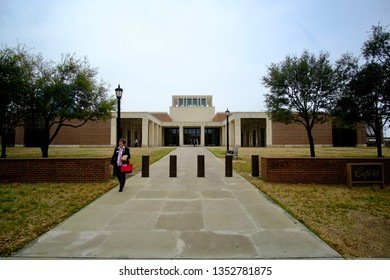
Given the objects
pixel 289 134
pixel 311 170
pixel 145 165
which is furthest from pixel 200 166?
pixel 289 134

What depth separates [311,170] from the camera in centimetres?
874

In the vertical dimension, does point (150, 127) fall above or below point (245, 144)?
above

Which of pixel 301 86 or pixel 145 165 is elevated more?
pixel 301 86

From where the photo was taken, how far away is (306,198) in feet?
21.1

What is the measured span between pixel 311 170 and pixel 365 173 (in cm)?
180

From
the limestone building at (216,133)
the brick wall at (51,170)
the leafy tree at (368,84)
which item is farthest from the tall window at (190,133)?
the brick wall at (51,170)

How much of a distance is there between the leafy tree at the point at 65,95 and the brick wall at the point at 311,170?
1356cm

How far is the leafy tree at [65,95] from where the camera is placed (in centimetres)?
1501

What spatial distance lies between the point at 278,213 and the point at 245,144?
52.0 metres

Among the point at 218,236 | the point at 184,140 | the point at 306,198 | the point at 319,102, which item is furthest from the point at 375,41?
the point at 184,140

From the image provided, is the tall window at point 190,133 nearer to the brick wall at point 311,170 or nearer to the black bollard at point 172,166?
the black bollard at point 172,166

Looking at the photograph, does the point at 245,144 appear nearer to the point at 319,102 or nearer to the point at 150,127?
the point at 150,127

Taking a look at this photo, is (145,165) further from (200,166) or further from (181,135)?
(181,135)

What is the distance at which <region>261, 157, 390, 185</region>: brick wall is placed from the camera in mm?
8641
